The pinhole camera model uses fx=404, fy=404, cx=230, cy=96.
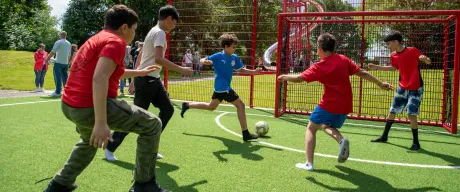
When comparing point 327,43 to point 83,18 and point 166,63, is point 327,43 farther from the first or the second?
point 83,18

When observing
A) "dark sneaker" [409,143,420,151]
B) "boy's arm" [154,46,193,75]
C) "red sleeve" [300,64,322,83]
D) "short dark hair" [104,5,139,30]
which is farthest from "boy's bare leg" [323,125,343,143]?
"short dark hair" [104,5,139,30]

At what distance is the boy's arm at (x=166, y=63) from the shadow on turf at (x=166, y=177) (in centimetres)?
123

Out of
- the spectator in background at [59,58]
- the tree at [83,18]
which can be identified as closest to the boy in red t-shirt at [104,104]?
the spectator in background at [59,58]

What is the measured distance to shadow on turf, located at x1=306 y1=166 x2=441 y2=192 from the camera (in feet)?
14.6

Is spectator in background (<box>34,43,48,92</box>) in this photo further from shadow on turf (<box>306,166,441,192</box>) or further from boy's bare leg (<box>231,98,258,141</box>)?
shadow on turf (<box>306,166,441,192</box>)

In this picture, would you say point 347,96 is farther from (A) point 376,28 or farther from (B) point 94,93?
(A) point 376,28

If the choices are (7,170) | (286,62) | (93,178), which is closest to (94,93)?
(93,178)

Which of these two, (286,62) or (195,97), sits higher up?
(286,62)

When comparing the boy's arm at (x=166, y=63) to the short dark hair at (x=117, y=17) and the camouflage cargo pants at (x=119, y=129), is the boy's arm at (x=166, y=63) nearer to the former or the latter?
the camouflage cargo pants at (x=119, y=129)

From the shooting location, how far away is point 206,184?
443 centimetres

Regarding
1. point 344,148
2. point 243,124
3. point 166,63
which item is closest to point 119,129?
point 166,63

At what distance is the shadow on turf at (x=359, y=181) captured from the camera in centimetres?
444

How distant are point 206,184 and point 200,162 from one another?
0.95 metres

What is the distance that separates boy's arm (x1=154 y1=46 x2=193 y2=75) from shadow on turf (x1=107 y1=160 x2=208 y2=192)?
1230 millimetres
